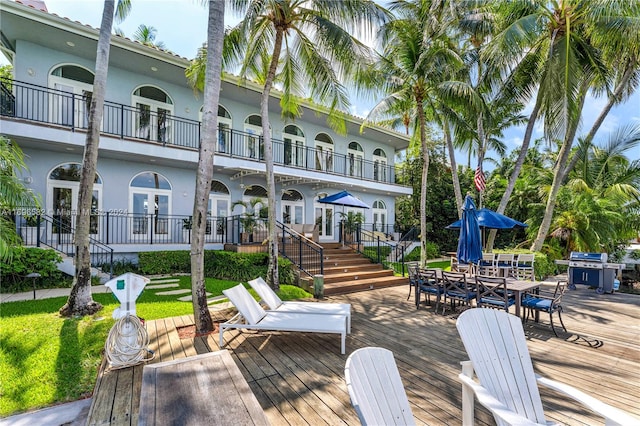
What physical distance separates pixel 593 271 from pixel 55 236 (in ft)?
56.8

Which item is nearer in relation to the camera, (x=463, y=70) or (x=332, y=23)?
(x=332, y=23)

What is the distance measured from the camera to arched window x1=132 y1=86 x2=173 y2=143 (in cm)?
1170

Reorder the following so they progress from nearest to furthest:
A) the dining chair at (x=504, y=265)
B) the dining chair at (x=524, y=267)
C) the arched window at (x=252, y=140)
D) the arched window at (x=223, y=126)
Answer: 1. the dining chair at (x=504, y=265)
2. the dining chair at (x=524, y=267)
3. the arched window at (x=223, y=126)
4. the arched window at (x=252, y=140)

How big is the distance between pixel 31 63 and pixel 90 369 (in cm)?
1101

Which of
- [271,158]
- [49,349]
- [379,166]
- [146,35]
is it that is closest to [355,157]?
[379,166]

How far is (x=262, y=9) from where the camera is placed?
7.70m

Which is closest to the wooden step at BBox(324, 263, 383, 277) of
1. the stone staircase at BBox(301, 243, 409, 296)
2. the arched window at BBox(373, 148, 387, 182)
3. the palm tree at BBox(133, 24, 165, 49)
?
the stone staircase at BBox(301, 243, 409, 296)

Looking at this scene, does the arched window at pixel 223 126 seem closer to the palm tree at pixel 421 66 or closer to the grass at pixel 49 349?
the palm tree at pixel 421 66

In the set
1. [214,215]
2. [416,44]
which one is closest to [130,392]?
[214,215]

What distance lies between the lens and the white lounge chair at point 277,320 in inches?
181

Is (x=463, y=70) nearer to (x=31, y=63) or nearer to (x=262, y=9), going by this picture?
(x=262, y=9)

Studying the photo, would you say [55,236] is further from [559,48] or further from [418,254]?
[559,48]

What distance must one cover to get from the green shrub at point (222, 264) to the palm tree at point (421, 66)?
5.39 m

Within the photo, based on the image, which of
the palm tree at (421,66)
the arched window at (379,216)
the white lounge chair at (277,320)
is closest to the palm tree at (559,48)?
the palm tree at (421,66)
